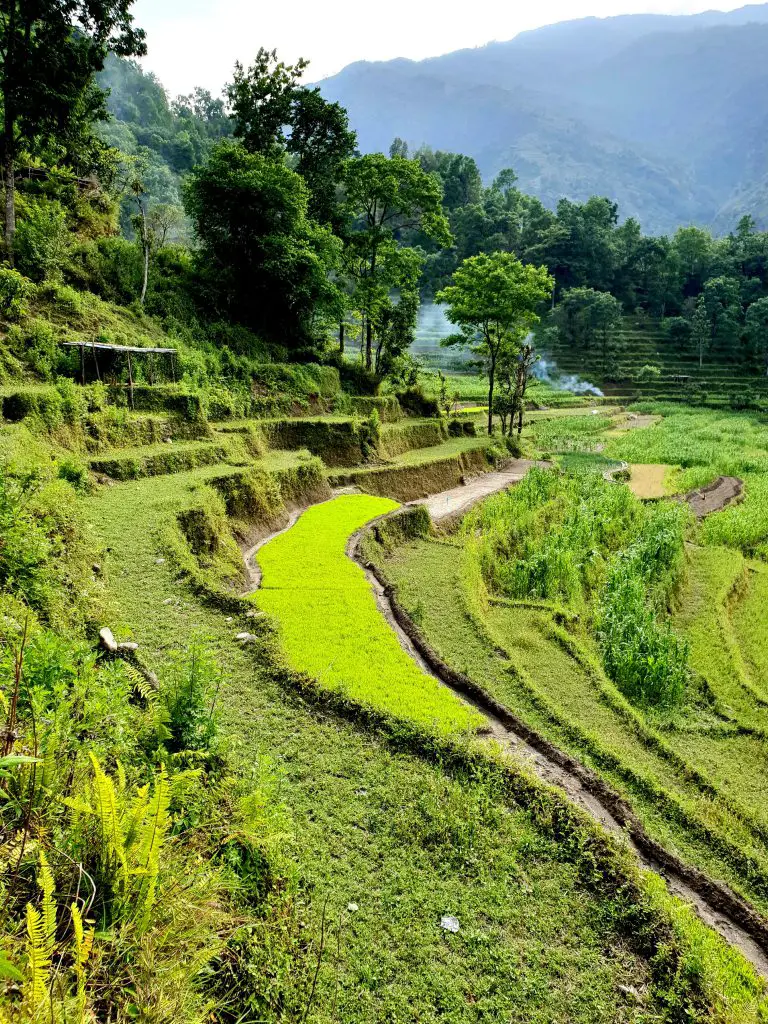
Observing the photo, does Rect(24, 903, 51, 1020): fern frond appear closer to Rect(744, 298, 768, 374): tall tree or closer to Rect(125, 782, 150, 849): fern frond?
Rect(125, 782, 150, 849): fern frond

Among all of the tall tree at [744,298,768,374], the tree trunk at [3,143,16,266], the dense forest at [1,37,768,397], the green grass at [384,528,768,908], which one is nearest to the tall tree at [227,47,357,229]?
the dense forest at [1,37,768,397]

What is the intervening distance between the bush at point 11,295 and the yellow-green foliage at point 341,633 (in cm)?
837

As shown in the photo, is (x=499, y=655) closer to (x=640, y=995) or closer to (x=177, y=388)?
(x=640, y=995)

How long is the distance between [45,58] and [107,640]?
16.6 m

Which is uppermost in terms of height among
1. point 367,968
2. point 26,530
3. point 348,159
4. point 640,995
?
point 348,159

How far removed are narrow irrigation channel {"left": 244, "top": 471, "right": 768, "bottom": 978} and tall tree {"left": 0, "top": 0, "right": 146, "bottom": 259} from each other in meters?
15.4

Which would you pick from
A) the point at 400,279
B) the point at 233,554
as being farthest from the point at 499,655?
the point at 400,279

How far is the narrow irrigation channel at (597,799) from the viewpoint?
493cm

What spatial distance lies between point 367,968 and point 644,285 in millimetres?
86181

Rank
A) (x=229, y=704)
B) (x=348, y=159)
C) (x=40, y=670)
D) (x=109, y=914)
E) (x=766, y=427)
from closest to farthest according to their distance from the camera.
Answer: (x=109, y=914), (x=40, y=670), (x=229, y=704), (x=348, y=159), (x=766, y=427)

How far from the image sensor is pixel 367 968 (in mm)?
3734

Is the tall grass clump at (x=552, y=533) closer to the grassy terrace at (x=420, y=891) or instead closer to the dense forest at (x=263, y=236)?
the grassy terrace at (x=420, y=891)

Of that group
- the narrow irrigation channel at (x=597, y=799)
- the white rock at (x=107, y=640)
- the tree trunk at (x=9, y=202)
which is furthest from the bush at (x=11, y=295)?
the narrow irrigation channel at (x=597, y=799)

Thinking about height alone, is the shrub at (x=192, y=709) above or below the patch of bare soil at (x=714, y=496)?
above
